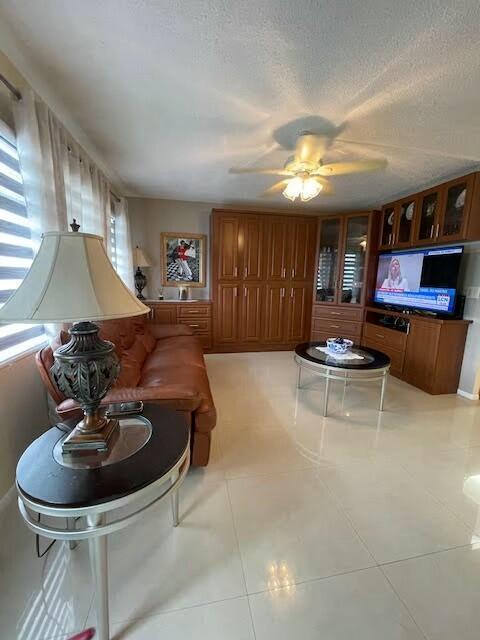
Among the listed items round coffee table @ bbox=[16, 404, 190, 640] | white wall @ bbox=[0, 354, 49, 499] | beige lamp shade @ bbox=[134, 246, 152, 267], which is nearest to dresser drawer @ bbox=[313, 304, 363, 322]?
beige lamp shade @ bbox=[134, 246, 152, 267]

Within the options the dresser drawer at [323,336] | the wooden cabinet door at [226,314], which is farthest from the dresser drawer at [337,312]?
the wooden cabinet door at [226,314]

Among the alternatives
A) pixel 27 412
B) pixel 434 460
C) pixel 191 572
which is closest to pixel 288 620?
pixel 191 572

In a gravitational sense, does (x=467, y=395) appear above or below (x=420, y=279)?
below

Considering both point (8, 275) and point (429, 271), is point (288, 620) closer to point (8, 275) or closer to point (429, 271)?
point (8, 275)

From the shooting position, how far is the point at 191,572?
1.18 metres

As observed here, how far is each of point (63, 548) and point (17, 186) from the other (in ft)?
6.59

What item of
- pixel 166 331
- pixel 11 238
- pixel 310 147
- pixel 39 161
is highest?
pixel 310 147

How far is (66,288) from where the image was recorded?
0.87m

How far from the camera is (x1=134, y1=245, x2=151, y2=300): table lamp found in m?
3.92

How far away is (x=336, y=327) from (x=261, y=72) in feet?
11.4

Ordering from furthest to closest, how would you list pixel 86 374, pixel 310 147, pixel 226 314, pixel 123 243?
1. pixel 226 314
2. pixel 123 243
3. pixel 310 147
4. pixel 86 374

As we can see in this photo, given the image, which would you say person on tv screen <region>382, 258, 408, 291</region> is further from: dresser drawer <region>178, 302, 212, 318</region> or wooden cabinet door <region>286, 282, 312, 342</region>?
dresser drawer <region>178, 302, 212, 318</region>

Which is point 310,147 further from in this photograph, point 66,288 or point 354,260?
point 354,260

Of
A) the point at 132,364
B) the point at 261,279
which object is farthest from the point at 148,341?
the point at 261,279
